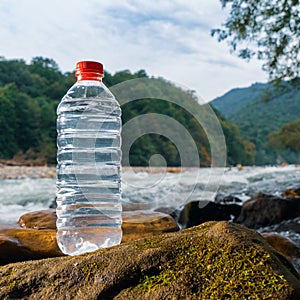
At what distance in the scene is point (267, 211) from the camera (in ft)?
20.3

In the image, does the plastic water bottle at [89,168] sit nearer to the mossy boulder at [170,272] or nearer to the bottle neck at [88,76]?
the bottle neck at [88,76]

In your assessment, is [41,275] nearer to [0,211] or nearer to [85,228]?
[85,228]

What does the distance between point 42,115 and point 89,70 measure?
3366 centimetres

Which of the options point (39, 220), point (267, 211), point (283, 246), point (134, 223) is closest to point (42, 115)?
point (267, 211)

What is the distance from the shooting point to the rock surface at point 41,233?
226cm

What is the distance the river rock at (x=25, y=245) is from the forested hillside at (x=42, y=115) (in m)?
17.7

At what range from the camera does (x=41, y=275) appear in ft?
5.48

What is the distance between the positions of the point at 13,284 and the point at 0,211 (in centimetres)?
683

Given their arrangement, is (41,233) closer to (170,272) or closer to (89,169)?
(89,169)

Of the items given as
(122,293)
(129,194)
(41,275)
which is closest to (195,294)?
(122,293)

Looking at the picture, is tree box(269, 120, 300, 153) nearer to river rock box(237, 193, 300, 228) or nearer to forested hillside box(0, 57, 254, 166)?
forested hillside box(0, 57, 254, 166)

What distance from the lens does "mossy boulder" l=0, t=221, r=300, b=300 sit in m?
1.41

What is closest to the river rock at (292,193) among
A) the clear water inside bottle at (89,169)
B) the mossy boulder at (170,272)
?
the clear water inside bottle at (89,169)

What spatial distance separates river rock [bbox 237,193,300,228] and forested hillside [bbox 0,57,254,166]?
13.5 metres
